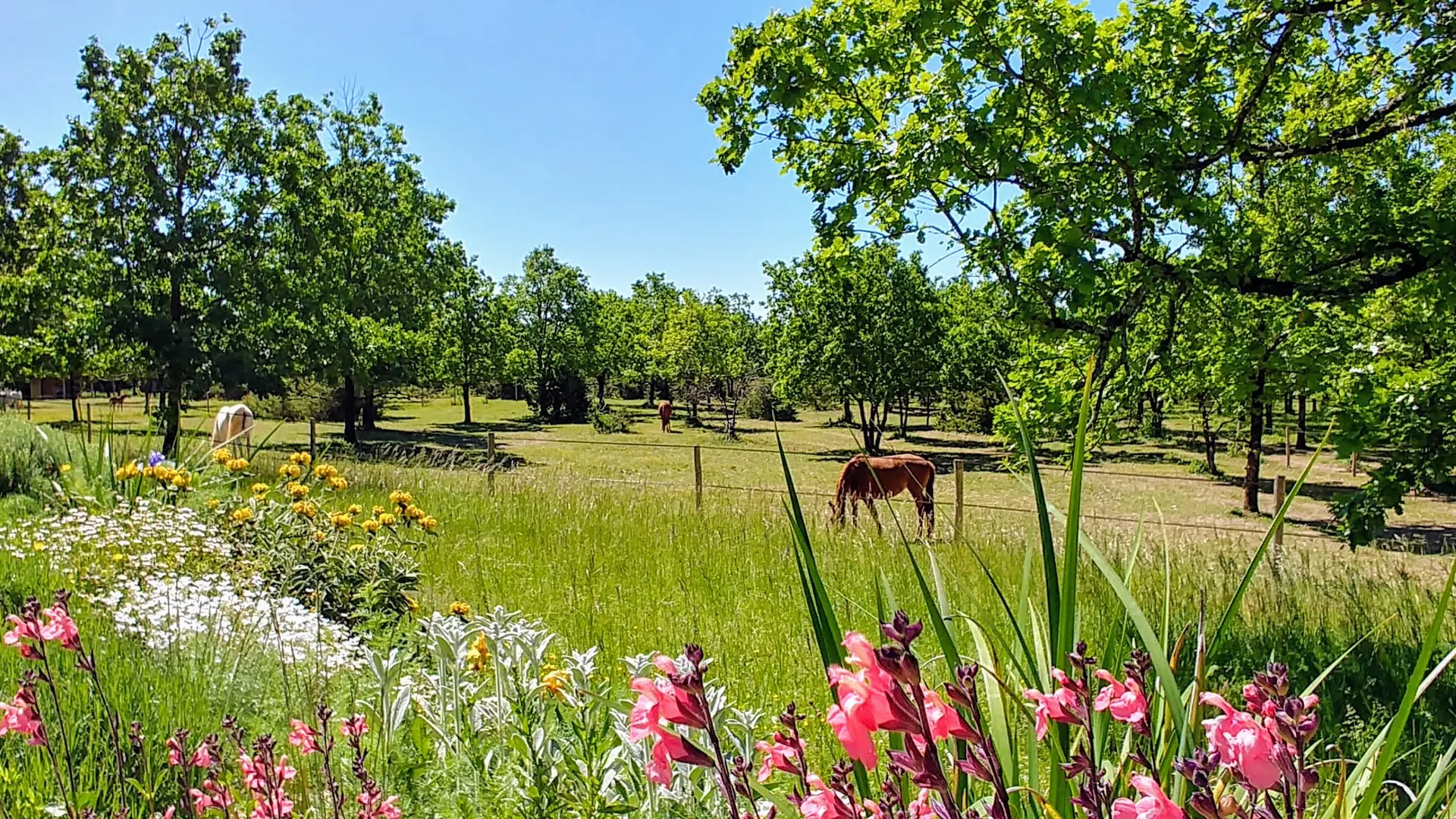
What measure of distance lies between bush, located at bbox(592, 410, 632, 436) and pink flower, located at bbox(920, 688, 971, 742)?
4125 cm

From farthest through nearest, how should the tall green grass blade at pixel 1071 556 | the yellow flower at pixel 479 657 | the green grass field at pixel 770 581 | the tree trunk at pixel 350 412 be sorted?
the tree trunk at pixel 350 412 → the green grass field at pixel 770 581 → the yellow flower at pixel 479 657 → the tall green grass blade at pixel 1071 556

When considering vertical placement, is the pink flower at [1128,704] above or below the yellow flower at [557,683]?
above

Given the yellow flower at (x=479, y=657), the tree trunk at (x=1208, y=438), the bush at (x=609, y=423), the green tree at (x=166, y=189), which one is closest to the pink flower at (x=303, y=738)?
the yellow flower at (x=479, y=657)

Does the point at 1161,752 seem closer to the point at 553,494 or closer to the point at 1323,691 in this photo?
the point at 1323,691

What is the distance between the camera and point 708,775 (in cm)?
189

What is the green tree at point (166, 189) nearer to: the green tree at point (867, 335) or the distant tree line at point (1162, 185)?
the distant tree line at point (1162, 185)

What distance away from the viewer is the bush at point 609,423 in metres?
42.8

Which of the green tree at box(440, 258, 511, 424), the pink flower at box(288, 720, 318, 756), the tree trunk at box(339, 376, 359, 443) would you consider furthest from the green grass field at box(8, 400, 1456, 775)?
the green tree at box(440, 258, 511, 424)

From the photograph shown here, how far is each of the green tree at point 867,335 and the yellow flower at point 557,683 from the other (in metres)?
29.6

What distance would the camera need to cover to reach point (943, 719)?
0.83 m

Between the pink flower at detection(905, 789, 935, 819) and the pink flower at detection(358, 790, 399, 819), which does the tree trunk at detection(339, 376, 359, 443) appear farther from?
the pink flower at detection(905, 789, 935, 819)

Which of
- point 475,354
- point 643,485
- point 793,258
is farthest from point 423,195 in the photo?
point 643,485

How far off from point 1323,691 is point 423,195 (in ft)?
112

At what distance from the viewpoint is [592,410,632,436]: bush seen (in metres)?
42.8
